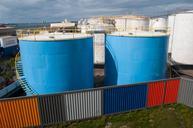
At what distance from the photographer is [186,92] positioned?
13.7 meters

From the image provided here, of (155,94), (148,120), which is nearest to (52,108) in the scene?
(148,120)

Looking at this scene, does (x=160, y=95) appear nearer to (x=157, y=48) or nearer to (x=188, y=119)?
(x=188, y=119)

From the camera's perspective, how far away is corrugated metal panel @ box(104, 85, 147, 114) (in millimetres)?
12559

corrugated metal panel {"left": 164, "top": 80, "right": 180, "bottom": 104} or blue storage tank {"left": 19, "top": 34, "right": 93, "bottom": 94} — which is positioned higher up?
blue storage tank {"left": 19, "top": 34, "right": 93, "bottom": 94}

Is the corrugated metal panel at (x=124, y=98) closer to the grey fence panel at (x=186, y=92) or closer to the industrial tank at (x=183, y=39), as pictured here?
the grey fence panel at (x=186, y=92)

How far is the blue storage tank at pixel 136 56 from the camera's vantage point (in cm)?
1380

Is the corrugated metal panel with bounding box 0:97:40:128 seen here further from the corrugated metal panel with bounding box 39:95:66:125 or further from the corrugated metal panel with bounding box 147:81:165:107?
the corrugated metal panel with bounding box 147:81:165:107

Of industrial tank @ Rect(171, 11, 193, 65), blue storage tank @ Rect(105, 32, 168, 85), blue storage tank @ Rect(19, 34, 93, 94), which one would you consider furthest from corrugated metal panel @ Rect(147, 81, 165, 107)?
industrial tank @ Rect(171, 11, 193, 65)

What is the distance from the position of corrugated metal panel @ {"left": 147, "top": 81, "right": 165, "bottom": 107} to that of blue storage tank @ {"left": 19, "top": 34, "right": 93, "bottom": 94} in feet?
15.7

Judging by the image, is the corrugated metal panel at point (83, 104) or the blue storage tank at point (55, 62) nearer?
the corrugated metal panel at point (83, 104)

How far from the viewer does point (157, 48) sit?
46.4ft

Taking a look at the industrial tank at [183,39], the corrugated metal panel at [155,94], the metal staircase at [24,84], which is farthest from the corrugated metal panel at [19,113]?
the industrial tank at [183,39]

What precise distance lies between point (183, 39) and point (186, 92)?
8.80 m

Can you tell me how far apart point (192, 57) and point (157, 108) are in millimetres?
9862
